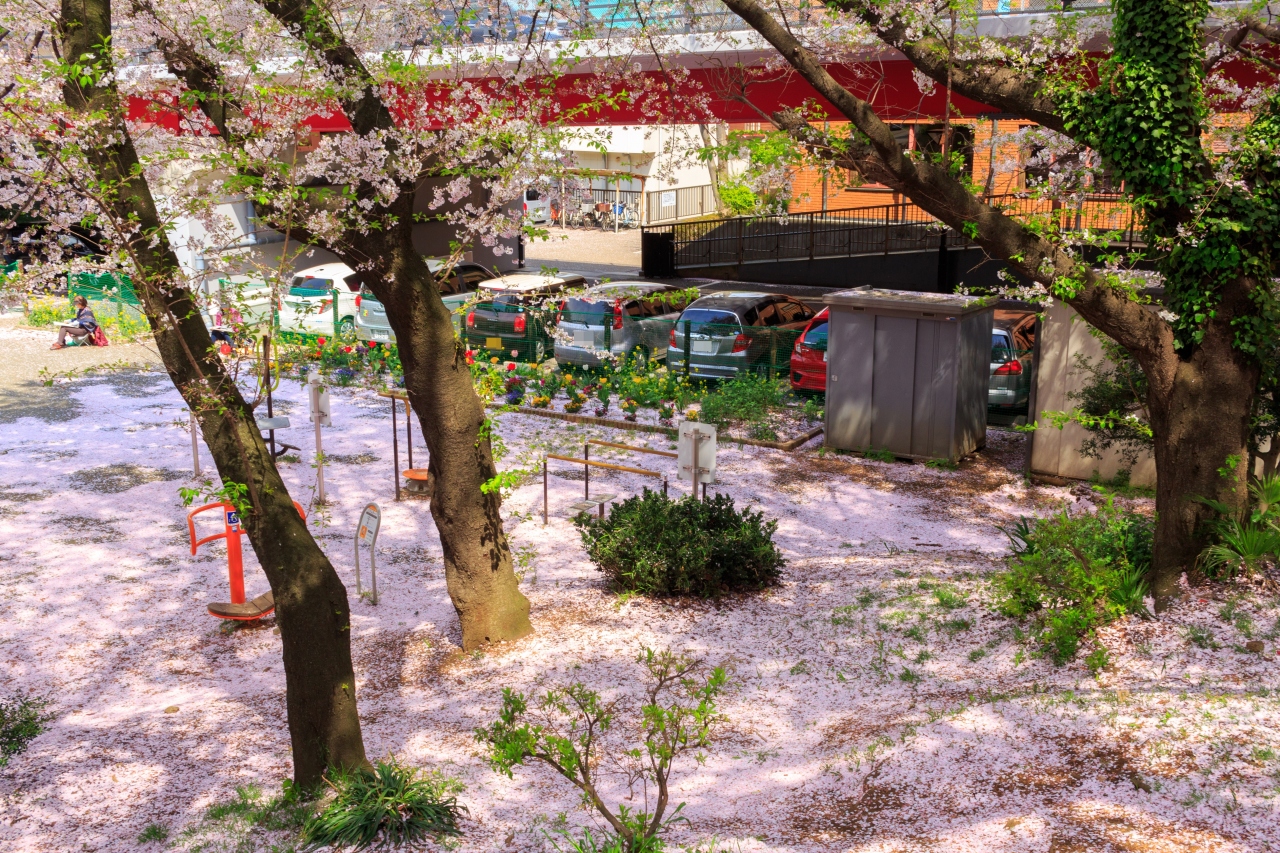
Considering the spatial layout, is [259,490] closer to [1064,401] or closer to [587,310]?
[1064,401]

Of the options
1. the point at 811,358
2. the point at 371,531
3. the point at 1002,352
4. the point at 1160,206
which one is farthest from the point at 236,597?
the point at 1002,352

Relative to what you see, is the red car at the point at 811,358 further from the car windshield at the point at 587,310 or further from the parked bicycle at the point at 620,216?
the parked bicycle at the point at 620,216

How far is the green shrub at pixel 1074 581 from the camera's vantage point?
7625 mm

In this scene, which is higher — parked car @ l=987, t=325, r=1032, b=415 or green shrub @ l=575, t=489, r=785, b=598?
parked car @ l=987, t=325, r=1032, b=415

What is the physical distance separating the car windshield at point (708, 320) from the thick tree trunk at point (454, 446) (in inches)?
360

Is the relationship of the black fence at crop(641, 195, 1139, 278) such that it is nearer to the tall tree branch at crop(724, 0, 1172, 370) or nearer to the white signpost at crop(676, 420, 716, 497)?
the white signpost at crop(676, 420, 716, 497)

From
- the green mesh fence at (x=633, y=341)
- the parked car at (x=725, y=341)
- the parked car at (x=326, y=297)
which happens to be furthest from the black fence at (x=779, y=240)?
the parked car at (x=725, y=341)

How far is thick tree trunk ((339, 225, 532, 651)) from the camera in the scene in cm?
823

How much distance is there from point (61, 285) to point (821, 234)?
2396 cm

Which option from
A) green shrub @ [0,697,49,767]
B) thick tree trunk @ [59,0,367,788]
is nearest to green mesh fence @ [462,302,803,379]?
green shrub @ [0,697,49,767]

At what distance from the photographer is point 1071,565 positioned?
7.88 meters

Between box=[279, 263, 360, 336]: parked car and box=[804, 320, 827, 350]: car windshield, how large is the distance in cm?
924

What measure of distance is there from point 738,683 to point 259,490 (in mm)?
3746

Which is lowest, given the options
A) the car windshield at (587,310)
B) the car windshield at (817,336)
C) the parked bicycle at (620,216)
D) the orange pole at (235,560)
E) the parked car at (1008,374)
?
the orange pole at (235,560)
